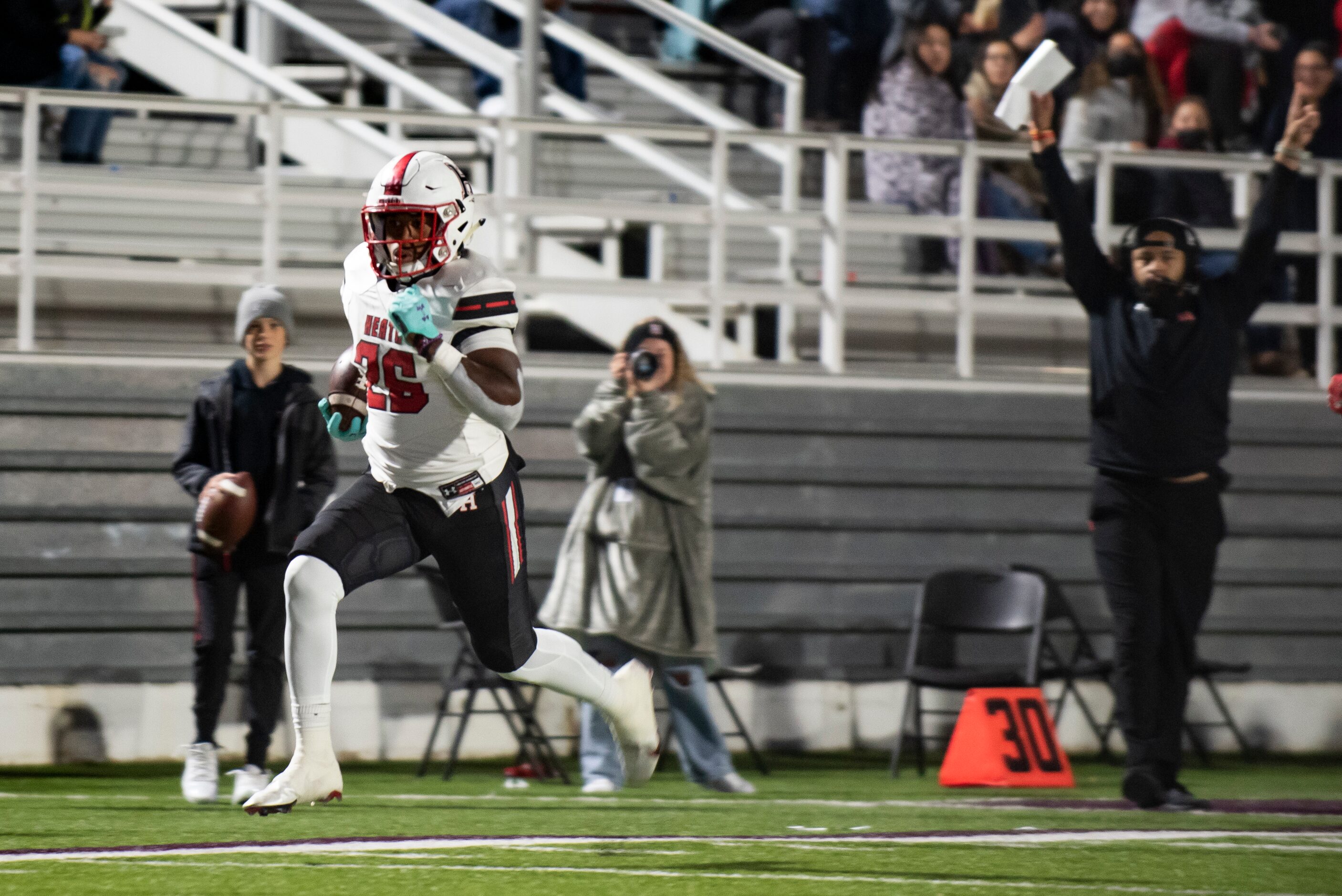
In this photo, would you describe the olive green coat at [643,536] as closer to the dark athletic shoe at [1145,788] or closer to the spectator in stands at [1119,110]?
the dark athletic shoe at [1145,788]

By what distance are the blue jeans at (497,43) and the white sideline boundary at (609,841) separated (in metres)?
7.19

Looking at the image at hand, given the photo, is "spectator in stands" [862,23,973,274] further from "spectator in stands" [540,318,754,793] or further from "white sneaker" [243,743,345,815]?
"white sneaker" [243,743,345,815]

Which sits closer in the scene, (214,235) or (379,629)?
(379,629)

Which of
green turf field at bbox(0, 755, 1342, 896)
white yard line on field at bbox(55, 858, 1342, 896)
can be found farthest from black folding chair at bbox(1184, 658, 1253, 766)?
white yard line on field at bbox(55, 858, 1342, 896)

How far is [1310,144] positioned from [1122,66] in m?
1.24

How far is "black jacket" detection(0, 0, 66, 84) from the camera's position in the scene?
1092cm

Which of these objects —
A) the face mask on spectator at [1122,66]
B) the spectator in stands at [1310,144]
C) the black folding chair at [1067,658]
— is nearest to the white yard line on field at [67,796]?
the black folding chair at [1067,658]

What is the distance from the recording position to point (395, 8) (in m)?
12.0

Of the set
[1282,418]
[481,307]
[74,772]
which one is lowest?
[74,772]

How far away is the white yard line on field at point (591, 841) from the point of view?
5852mm

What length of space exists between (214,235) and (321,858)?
6.40 m

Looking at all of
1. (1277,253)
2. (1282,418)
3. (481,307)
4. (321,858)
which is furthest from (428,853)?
(1277,253)

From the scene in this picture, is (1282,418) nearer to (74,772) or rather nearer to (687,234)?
(687,234)

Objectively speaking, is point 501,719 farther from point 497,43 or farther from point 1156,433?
point 497,43
